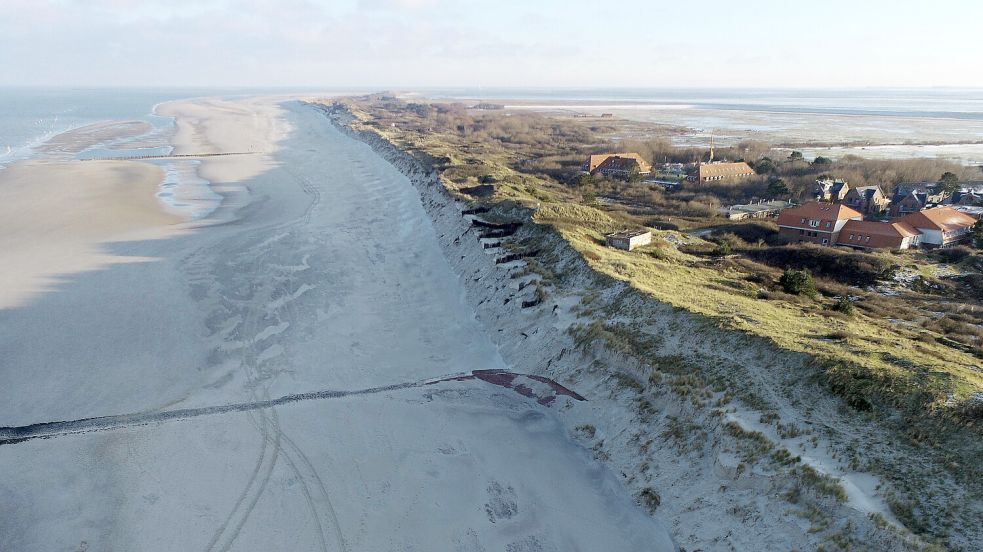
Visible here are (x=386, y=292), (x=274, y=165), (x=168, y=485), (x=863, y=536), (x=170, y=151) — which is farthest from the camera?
(x=170, y=151)

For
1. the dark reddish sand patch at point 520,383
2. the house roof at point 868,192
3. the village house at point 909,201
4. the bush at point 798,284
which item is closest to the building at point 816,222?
the village house at point 909,201

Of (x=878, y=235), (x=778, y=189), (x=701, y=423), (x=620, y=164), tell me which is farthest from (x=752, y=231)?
(x=701, y=423)

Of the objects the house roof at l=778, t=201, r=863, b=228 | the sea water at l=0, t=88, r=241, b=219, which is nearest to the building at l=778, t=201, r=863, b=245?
the house roof at l=778, t=201, r=863, b=228

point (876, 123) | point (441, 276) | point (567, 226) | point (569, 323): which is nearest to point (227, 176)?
point (441, 276)

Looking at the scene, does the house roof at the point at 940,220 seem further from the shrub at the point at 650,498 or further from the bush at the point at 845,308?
the shrub at the point at 650,498

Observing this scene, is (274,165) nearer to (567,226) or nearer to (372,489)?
(567,226)

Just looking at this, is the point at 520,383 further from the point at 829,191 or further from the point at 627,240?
the point at 829,191
